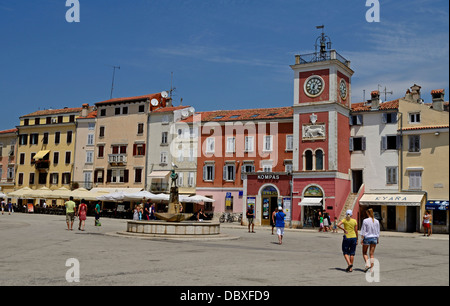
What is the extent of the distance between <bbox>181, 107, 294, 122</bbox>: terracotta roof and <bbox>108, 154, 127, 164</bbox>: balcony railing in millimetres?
9038

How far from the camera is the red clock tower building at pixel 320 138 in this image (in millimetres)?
41375

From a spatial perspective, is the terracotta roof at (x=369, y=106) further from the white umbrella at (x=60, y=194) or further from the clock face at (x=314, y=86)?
the white umbrella at (x=60, y=194)

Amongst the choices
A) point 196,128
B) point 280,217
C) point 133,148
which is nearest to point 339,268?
point 280,217

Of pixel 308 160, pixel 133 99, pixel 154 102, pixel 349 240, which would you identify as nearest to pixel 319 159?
pixel 308 160

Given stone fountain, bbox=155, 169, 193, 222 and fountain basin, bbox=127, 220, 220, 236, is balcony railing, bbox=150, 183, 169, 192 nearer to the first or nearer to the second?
stone fountain, bbox=155, 169, 193, 222

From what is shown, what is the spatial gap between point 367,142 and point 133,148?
27239mm

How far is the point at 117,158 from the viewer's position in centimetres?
5869

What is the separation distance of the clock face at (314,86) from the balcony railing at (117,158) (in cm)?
2437

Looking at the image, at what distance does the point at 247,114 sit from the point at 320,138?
11.8 meters

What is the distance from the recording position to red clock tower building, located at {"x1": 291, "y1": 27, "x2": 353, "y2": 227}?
1629 inches

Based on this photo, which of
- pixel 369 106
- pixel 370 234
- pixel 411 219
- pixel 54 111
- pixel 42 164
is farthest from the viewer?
pixel 54 111

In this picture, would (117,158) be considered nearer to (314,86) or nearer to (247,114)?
(247,114)

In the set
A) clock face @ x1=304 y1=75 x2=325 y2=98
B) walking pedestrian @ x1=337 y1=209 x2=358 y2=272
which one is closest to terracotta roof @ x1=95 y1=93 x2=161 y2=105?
clock face @ x1=304 y1=75 x2=325 y2=98

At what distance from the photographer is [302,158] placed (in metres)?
43.0
